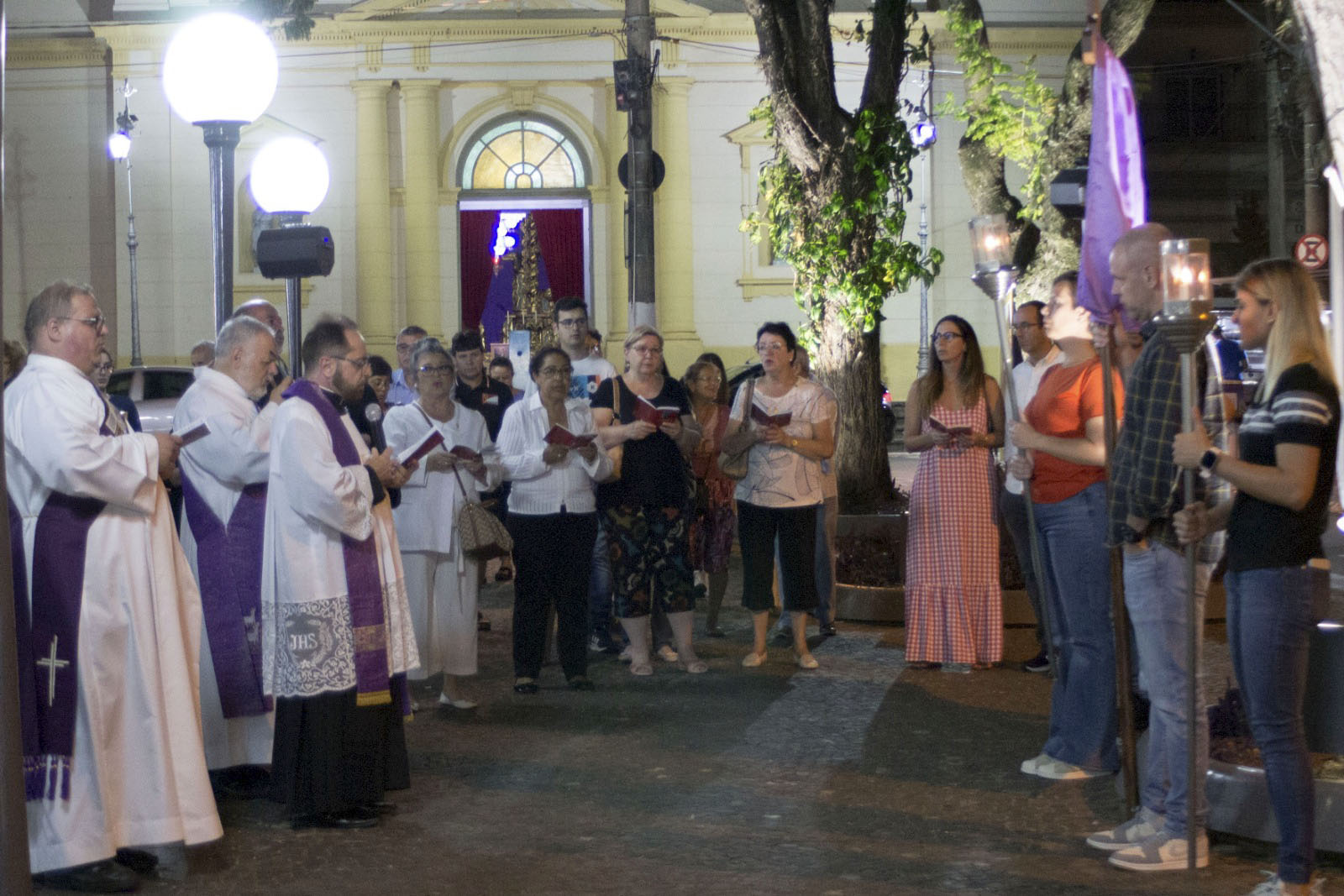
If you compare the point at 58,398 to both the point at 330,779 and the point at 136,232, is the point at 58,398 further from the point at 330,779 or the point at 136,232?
the point at 136,232

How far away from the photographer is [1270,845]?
5.89 metres

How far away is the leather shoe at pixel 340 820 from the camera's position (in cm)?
639

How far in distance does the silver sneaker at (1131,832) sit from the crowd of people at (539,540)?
0.01 m

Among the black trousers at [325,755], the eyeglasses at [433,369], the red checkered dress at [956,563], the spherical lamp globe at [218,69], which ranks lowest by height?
the black trousers at [325,755]

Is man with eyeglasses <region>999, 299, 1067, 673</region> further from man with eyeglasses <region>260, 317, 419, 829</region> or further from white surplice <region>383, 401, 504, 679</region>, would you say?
man with eyeglasses <region>260, 317, 419, 829</region>

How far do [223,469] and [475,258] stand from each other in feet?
97.2

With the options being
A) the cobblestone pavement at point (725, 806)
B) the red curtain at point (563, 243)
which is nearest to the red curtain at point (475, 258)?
the red curtain at point (563, 243)

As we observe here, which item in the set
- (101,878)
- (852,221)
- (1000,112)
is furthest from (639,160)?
(101,878)

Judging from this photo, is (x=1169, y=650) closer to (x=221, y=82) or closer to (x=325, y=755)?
(x=325, y=755)

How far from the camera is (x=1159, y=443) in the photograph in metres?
5.50

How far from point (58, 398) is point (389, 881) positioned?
2003 mm

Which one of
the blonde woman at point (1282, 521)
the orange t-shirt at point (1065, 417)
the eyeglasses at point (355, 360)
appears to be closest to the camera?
the blonde woman at point (1282, 521)

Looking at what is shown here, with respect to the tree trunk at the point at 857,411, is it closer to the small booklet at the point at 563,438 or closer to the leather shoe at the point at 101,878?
the small booklet at the point at 563,438

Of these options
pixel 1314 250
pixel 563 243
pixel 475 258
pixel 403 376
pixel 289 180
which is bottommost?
pixel 403 376
